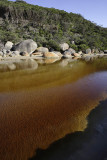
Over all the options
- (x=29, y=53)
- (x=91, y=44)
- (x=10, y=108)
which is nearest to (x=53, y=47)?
(x=29, y=53)

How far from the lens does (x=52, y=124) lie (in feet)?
16.7

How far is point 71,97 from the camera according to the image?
7664mm

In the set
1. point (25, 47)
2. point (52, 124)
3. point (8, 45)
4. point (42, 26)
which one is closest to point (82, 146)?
point (52, 124)

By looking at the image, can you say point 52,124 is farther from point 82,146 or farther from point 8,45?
point 8,45

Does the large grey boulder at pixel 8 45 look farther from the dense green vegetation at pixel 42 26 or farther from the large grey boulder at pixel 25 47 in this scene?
the dense green vegetation at pixel 42 26

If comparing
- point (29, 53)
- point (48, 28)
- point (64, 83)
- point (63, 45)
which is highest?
point (48, 28)

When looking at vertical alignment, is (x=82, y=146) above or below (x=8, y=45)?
below

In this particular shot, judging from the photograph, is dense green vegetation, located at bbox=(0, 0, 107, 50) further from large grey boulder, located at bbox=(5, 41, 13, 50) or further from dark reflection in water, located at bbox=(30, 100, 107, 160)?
dark reflection in water, located at bbox=(30, 100, 107, 160)

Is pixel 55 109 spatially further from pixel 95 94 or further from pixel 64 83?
pixel 64 83

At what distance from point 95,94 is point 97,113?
2449 mm

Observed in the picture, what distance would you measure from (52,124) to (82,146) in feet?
5.09

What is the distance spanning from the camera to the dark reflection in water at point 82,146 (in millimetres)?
3590

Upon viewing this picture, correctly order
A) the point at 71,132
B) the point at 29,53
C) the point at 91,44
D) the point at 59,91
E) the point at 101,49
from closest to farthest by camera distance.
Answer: the point at 71,132, the point at 59,91, the point at 29,53, the point at 91,44, the point at 101,49

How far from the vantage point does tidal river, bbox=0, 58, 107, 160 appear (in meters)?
3.78
